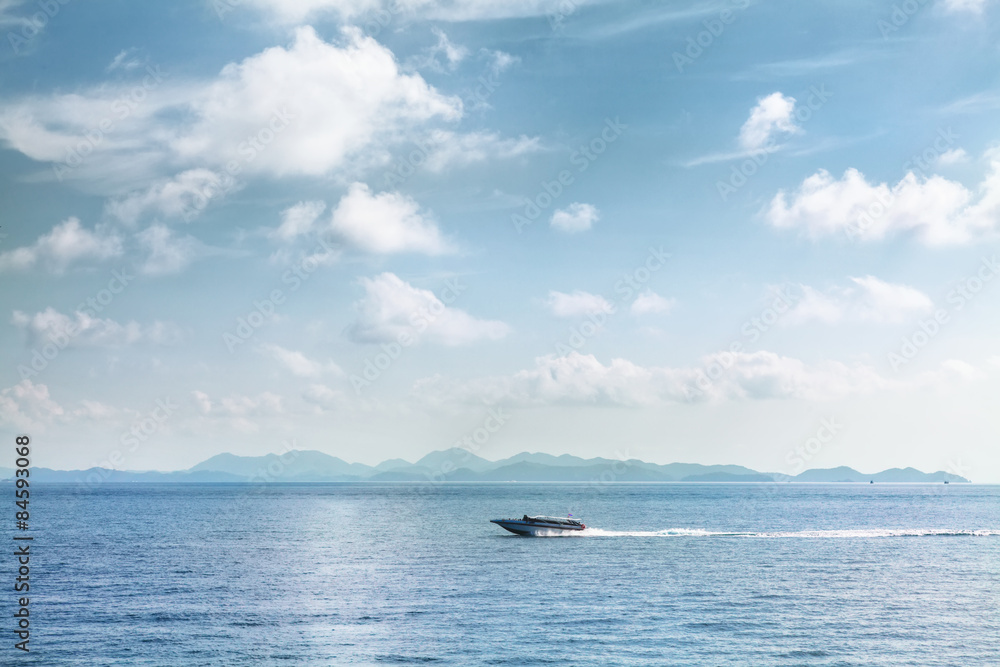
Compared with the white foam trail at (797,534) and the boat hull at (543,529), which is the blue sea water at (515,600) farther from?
the boat hull at (543,529)

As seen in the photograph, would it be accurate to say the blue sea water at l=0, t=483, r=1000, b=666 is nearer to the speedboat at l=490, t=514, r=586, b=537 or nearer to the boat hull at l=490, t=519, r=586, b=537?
the boat hull at l=490, t=519, r=586, b=537

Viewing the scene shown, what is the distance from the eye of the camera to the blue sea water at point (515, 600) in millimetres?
50031

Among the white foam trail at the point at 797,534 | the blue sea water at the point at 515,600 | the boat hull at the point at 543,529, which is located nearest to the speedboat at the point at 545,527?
the boat hull at the point at 543,529

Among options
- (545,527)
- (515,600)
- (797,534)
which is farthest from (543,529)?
(515,600)

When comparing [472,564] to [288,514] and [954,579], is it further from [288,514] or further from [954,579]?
[288,514]

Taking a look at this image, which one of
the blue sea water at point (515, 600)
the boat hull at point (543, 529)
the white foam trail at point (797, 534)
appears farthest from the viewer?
the white foam trail at point (797, 534)

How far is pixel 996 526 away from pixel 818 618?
122 meters

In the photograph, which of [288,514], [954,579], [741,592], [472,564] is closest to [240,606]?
[472,564]

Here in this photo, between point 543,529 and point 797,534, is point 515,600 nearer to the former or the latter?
point 543,529

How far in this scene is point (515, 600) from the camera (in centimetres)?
6625

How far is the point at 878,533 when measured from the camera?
12850 centimetres

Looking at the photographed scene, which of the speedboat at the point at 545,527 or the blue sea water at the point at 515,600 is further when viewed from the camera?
the speedboat at the point at 545,527

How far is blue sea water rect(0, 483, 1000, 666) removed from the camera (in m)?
50.0

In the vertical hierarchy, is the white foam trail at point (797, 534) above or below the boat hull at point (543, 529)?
below
